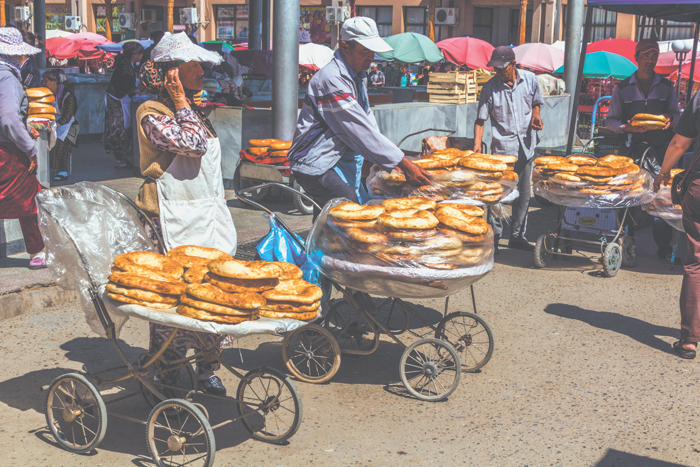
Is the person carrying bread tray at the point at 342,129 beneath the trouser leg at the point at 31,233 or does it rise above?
above

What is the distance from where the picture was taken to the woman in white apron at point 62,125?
396 inches

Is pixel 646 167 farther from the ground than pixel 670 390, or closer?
farther from the ground

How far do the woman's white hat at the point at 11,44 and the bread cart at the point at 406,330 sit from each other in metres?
2.31

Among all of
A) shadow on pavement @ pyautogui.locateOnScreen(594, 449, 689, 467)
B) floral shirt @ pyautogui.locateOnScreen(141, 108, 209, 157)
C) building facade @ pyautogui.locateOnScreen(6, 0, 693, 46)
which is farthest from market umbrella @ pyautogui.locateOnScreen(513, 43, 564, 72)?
shadow on pavement @ pyautogui.locateOnScreen(594, 449, 689, 467)

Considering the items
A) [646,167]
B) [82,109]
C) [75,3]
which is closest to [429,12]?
[75,3]

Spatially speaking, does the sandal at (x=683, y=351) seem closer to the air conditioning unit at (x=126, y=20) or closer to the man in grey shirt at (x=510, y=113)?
the man in grey shirt at (x=510, y=113)

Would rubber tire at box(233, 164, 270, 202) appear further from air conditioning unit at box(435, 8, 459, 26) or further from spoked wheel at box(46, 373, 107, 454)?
air conditioning unit at box(435, 8, 459, 26)

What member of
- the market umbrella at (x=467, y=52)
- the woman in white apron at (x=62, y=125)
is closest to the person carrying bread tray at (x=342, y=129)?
the woman in white apron at (x=62, y=125)

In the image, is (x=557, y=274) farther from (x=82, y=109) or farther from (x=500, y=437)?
(x=82, y=109)

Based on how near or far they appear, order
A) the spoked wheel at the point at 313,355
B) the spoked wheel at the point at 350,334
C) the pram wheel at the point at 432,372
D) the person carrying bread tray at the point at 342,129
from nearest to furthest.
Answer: the pram wheel at the point at 432,372
the spoked wheel at the point at 313,355
the person carrying bread tray at the point at 342,129
the spoked wheel at the point at 350,334

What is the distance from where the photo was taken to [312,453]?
11.8ft

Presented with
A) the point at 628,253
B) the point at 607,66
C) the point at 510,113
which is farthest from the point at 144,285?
the point at 607,66

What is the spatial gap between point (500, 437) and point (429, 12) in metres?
35.6

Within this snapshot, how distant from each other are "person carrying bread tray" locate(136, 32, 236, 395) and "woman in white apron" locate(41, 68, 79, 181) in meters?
6.63
